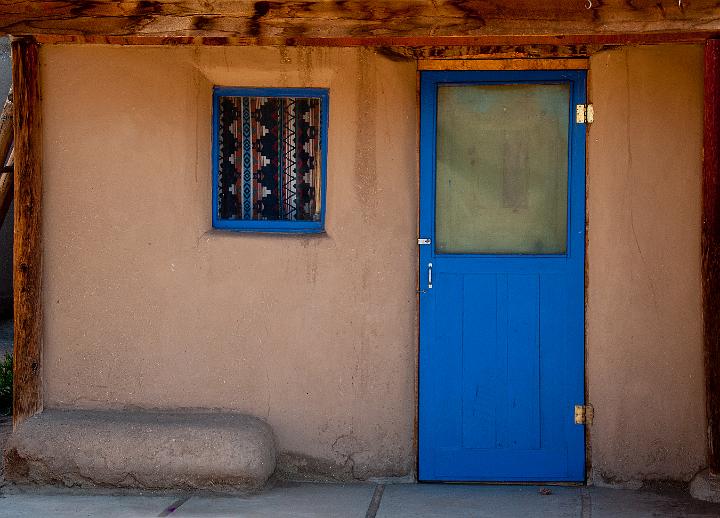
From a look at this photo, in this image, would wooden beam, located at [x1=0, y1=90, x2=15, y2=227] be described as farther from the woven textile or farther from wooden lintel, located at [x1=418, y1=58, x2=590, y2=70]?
wooden lintel, located at [x1=418, y1=58, x2=590, y2=70]

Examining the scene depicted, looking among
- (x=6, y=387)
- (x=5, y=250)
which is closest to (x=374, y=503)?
(x=6, y=387)

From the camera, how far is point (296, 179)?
6348 mm

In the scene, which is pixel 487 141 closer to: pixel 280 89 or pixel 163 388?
pixel 280 89

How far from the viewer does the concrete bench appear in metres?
5.98

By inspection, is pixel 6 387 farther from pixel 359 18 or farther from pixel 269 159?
pixel 359 18

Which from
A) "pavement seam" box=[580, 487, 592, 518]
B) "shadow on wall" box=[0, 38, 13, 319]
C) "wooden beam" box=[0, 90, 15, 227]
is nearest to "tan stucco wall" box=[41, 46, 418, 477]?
"wooden beam" box=[0, 90, 15, 227]

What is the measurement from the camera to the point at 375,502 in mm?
5855

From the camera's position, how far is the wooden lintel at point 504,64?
20.1 feet

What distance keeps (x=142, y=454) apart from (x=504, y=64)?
327 cm

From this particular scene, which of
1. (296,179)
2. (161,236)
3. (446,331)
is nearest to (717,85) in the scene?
(446,331)

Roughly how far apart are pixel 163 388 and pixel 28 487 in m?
1.00

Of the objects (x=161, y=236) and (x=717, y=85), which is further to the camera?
(x=161, y=236)

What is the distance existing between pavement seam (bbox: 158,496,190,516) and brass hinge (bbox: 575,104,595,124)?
10.9ft

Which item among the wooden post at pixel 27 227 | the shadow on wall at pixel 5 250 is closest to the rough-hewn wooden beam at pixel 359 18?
the wooden post at pixel 27 227
